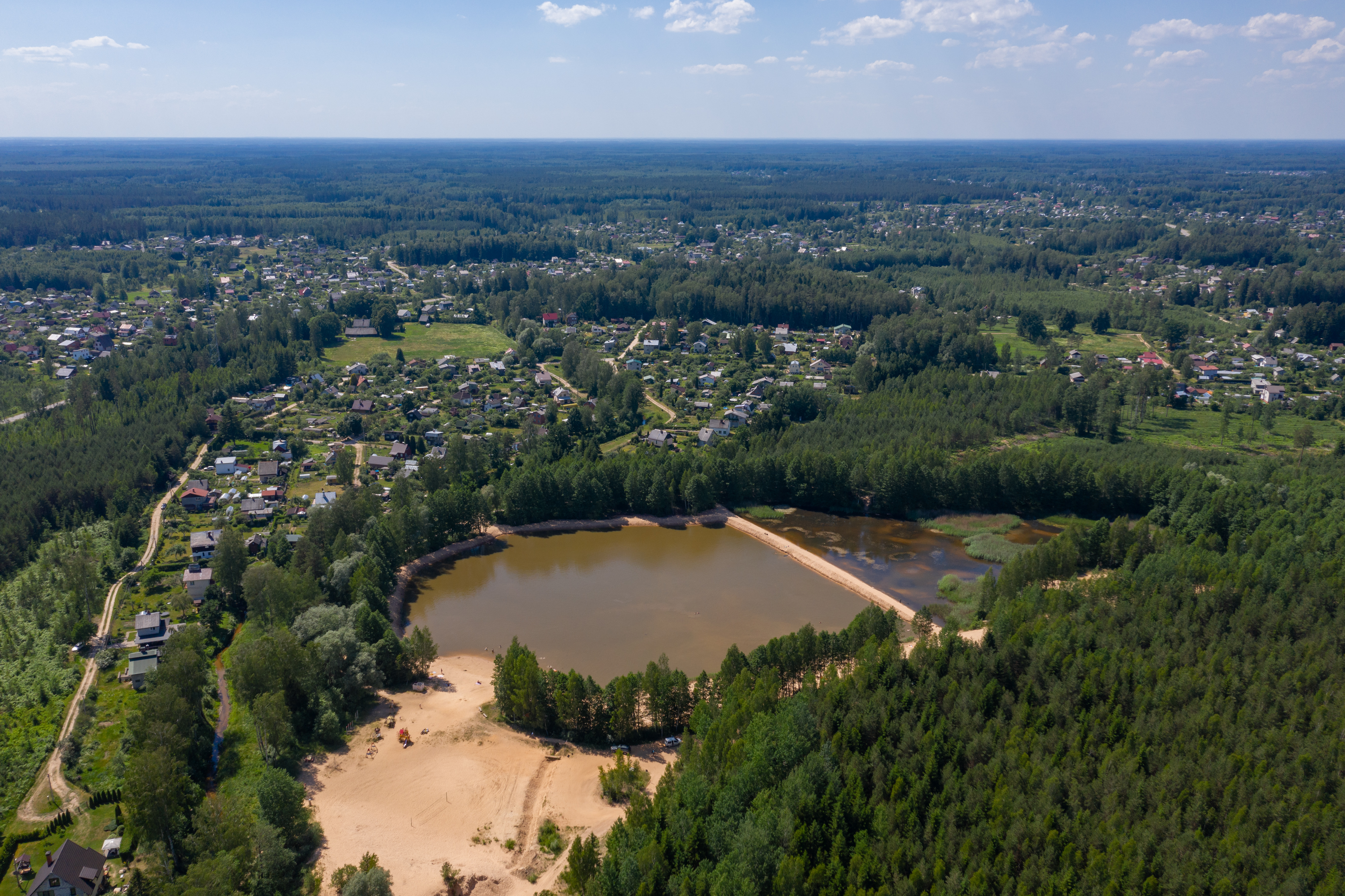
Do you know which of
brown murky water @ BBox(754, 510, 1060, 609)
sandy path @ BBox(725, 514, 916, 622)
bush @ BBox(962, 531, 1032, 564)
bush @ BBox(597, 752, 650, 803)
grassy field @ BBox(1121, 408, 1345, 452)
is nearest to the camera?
bush @ BBox(597, 752, 650, 803)

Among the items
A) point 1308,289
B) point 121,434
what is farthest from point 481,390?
point 1308,289

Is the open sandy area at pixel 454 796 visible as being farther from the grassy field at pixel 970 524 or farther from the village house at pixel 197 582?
the grassy field at pixel 970 524

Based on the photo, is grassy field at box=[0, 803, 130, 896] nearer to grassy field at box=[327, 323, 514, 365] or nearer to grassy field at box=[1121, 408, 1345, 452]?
grassy field at box=[327, 323, 514, 365]

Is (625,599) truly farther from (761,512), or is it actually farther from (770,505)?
(770,505)

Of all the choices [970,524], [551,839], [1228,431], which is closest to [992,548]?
[970,524]

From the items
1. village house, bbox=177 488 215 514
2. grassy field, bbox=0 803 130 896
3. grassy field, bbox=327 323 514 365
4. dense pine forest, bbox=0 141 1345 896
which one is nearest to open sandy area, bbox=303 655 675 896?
dense pine forest, bbox=0 141 1345 896

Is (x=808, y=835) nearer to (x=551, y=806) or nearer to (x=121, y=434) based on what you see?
(x=551, y=806)
